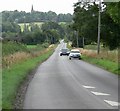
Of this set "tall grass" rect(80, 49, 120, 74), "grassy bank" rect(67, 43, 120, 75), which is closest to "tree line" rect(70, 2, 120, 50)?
"grassy bank" rect(67, 43, 120, 75)

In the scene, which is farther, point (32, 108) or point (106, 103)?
point (106, 103)

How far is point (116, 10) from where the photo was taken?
2584cm

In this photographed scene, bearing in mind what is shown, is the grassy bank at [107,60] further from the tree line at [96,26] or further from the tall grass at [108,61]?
the tree line at [96,26]

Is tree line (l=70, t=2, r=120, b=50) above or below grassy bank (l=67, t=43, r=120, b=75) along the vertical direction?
above

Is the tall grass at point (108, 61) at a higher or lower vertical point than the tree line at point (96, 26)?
lower

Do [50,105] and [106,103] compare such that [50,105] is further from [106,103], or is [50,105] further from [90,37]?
[90,37]

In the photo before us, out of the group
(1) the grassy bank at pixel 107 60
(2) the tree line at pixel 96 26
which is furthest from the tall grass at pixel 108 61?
(2) the tree line at pixel 96 26

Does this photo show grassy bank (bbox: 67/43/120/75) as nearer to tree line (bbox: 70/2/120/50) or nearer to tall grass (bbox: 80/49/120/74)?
tall grass (bbox: 80/49/120/74)

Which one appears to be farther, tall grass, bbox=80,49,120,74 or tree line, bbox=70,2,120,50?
tree line, bbox=70,2,120,50

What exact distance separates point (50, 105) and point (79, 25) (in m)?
54.7

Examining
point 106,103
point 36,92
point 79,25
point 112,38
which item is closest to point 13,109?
point 106,103

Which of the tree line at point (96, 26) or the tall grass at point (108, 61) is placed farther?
the tree line at point (96, 26)

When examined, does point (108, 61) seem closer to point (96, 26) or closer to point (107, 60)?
point (107, 60)

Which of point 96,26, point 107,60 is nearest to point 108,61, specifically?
point 107,60
